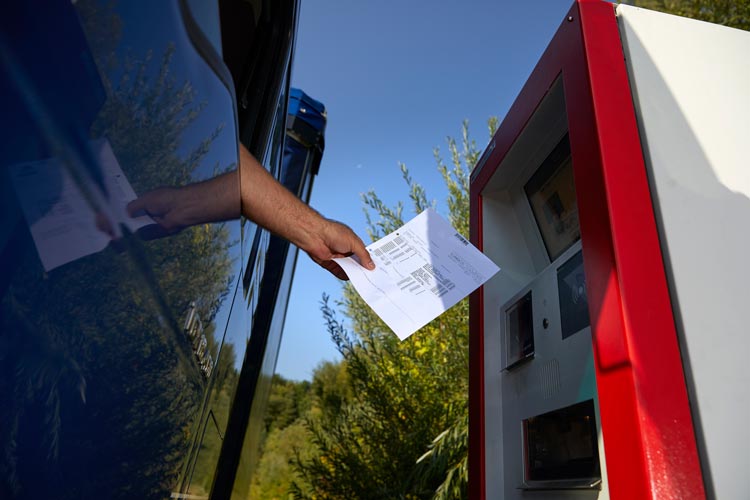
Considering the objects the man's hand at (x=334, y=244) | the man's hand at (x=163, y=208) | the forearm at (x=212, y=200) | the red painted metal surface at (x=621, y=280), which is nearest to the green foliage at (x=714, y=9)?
the red painted metal surface at (x=621, y=280)

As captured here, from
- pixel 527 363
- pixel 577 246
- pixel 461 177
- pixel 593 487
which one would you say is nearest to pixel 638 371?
pixel 593 487

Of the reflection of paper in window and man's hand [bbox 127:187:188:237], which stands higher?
man's hand [bbox 127:187:188:237]

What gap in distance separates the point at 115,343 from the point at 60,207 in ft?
0.67

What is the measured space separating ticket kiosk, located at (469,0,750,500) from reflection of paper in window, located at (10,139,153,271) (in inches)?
33.1

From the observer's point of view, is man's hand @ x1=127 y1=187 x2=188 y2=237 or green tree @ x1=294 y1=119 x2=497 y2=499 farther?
green tree @ x1=294 y1=119 x2=497 y2=499

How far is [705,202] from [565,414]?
1.85ft

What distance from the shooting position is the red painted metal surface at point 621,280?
88 cm

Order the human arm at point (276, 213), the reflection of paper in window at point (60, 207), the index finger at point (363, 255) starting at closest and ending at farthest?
the reflection of paper in window at point (60, 207)
the human arm at point (276, 213)
the index finger at point (363, 255)

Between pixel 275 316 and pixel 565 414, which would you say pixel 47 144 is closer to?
pixel 565 414

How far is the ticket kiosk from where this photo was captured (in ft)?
3.00

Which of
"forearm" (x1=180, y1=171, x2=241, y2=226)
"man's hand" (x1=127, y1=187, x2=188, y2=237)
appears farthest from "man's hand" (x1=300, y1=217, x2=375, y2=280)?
"man's hand" (x1=127, y1=187, x2=188, y2=237)

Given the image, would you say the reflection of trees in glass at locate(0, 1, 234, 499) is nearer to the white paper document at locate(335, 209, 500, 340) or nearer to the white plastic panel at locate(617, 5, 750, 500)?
the white paper document at locate(335, 209, 500, 340)

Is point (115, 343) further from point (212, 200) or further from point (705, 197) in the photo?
point (705, 197)

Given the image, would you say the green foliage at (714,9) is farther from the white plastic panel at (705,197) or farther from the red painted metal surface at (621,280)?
the red painted metal surface at (621,280)
